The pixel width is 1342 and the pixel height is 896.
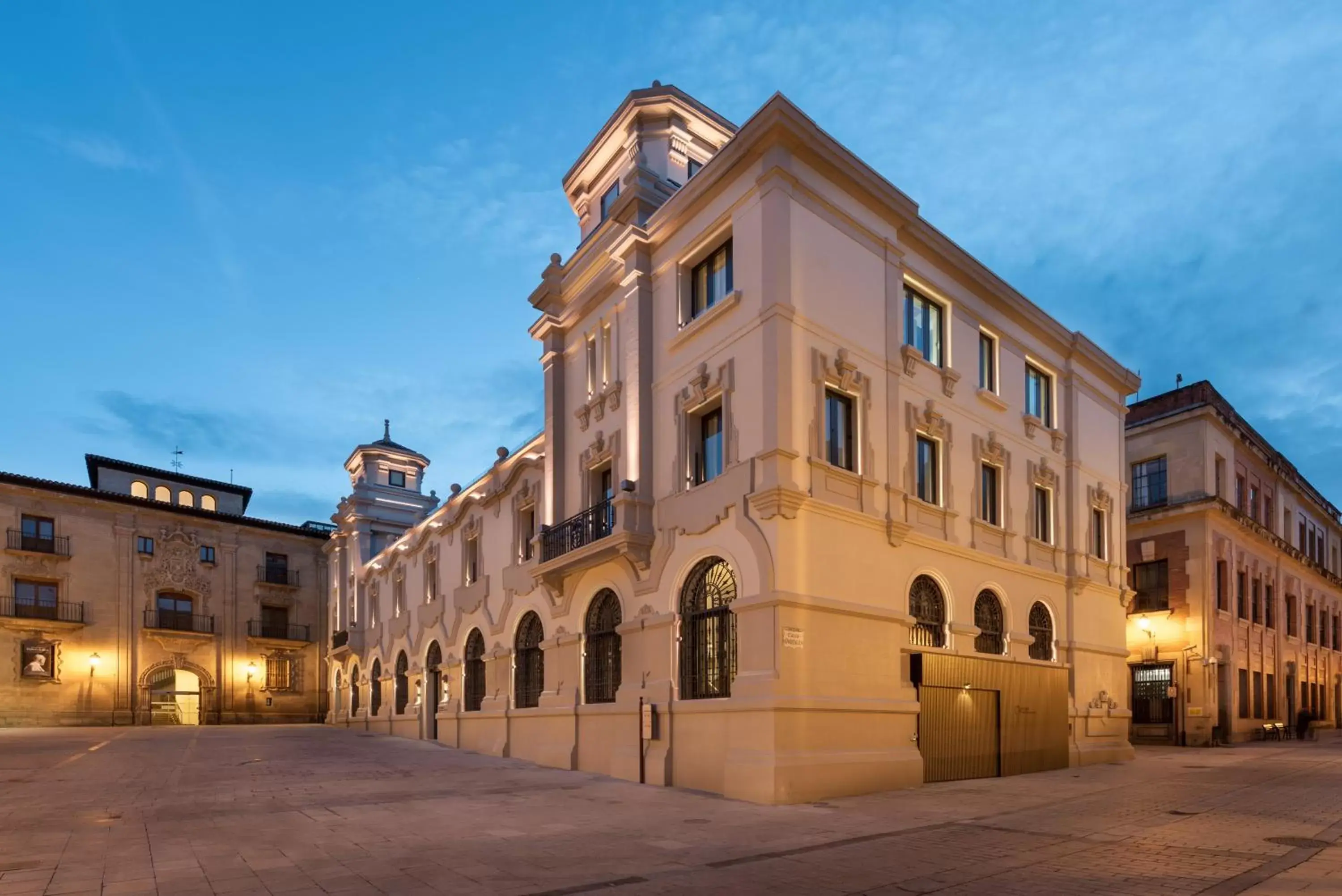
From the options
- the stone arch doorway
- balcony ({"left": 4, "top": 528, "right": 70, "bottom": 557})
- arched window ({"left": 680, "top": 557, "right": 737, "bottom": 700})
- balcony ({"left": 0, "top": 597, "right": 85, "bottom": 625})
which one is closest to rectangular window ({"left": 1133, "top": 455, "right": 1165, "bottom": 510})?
arched window ({"left": 680, "top": 557, "right": 737, "bottom": 700})

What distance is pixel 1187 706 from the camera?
1335 inches

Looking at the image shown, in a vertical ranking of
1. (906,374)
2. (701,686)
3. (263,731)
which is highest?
(906,374)

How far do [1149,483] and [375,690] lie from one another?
35.3 m

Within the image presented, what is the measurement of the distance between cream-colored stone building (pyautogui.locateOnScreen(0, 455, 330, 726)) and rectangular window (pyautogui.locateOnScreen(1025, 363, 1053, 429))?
Result: 1707 inches

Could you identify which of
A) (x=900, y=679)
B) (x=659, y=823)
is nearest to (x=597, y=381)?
(x=900, y=679)

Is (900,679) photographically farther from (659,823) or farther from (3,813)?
(3,813)

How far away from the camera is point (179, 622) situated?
49.0m

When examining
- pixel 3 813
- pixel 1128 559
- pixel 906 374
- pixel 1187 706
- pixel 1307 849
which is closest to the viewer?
pixel 1307 849

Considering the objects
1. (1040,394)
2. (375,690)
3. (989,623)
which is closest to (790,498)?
(989,623)

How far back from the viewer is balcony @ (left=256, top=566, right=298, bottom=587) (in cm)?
5303

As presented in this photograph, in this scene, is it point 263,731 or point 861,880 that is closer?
Answer: point 861,880

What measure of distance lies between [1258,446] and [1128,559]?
9.22m

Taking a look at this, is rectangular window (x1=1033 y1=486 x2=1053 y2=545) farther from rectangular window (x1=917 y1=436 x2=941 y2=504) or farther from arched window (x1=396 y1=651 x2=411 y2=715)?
arched window (x1=396 y1=651 x2=411 y2=715)

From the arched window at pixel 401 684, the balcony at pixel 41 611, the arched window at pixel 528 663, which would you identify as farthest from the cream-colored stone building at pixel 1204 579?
the balcony at pixel 41 611
